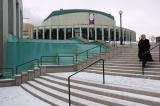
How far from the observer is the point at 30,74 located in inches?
765

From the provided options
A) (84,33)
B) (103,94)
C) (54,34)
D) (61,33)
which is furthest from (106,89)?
(54,34)

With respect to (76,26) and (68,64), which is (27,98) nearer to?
(68,64)

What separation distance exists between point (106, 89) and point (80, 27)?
73.7 metres

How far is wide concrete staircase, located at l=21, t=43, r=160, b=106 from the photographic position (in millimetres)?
9502

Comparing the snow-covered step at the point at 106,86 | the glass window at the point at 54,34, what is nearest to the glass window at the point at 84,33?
the glass window at the point at 54,34

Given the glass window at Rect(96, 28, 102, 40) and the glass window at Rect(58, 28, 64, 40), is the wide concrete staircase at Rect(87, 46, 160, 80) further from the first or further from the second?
the glass window at Rect(58, 28, 64, 40)

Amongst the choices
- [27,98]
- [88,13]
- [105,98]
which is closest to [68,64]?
[27,98]

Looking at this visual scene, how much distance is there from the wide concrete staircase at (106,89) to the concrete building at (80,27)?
62.8 metres

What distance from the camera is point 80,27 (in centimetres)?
8444

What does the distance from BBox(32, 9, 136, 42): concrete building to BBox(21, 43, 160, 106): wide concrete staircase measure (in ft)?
206

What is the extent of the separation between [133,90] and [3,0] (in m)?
19.1

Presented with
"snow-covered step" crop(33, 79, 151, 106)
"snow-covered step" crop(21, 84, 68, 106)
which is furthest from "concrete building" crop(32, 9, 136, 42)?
"snow-covered step" crop(33, 79, 151, 106)

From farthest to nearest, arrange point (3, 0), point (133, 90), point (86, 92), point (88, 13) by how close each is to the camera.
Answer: point (88, 13) < point (3, 0) < point (86, 92) < point (133, 90)

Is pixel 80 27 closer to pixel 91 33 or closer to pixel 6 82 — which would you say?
pixel 91 33
